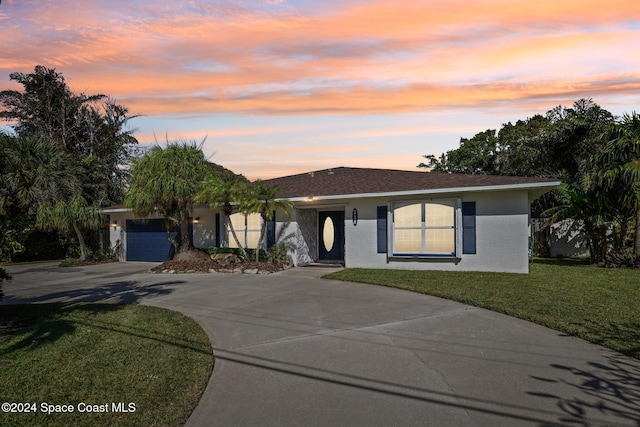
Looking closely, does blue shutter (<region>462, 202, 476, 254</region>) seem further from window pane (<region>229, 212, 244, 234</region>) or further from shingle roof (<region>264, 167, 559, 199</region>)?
window pane (<region>229, 212, 244, 234</region>)

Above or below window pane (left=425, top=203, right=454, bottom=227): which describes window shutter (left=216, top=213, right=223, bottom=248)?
below

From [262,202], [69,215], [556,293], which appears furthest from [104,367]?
[69,215]

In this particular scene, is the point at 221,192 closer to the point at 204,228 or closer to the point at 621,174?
the point at 204,228

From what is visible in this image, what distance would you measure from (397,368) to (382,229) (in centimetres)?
982

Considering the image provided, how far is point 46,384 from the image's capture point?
4969 mm

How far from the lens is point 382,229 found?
15039 millimetres

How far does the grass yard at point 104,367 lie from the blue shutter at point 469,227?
30.0 feet

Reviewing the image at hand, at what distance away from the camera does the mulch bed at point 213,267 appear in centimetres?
1508

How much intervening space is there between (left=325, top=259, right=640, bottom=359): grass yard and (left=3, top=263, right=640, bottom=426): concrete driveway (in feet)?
1.48

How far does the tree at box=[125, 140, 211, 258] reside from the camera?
1602 centimetres

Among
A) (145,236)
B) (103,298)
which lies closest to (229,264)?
(103,298)

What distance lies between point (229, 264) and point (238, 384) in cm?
1136

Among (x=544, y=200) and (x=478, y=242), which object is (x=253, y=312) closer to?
(x=478, y=242)

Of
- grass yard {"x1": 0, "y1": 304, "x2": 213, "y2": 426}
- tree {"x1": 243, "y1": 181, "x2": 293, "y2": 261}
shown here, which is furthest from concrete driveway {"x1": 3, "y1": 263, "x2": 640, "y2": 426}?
tree {"x1": 243, "y1": 181, "x2": 293, "y2": 261}
